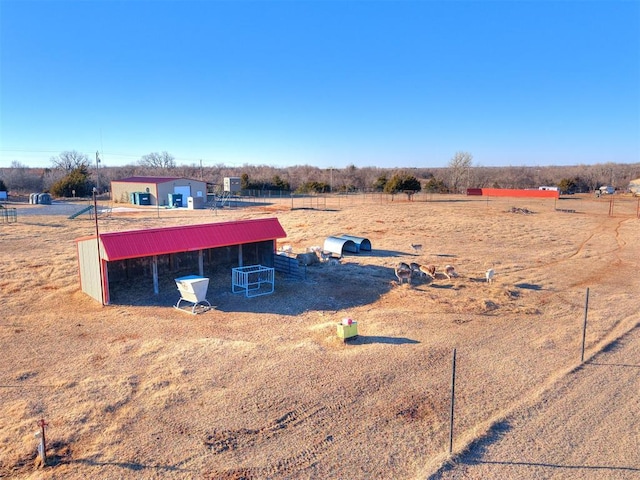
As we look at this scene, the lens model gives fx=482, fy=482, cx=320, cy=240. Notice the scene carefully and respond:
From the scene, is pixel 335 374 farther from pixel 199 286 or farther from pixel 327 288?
pixel 327 288

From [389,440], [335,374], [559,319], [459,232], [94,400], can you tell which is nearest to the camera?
[389,440]

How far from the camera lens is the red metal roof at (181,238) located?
15.9m

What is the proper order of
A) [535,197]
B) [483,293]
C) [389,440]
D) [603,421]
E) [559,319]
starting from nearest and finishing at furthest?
[389,440], [603,421], [559,319], [483,293], [535,197]

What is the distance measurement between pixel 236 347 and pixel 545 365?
7.40m

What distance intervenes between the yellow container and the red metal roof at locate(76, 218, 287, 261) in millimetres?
7345

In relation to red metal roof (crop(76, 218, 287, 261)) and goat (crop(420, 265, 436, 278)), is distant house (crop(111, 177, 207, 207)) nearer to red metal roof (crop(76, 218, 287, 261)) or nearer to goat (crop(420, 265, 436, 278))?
red metal roof (crop(76, 218, 287, 261))

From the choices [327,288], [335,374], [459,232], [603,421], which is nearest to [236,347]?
[335,374]

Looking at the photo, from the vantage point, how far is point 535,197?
6588 cm

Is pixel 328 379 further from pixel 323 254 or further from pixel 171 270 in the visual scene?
pixel 323 254

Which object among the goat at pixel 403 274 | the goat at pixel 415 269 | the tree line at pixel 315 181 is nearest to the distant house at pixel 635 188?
the tree line at pixel 315 181

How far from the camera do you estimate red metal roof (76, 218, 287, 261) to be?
626 inches

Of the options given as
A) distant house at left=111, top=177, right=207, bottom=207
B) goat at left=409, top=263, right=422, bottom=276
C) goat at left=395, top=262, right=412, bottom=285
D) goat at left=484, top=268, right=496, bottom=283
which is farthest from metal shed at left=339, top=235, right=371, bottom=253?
distant house at left=111, top=177, right=207, bottom=207

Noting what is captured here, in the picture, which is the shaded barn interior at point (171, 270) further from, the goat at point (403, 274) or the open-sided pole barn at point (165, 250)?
the goat at point (403, 274)

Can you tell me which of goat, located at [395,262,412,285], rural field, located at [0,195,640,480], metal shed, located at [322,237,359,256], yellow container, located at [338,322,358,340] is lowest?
rural field, located at [0,195,640,480]
